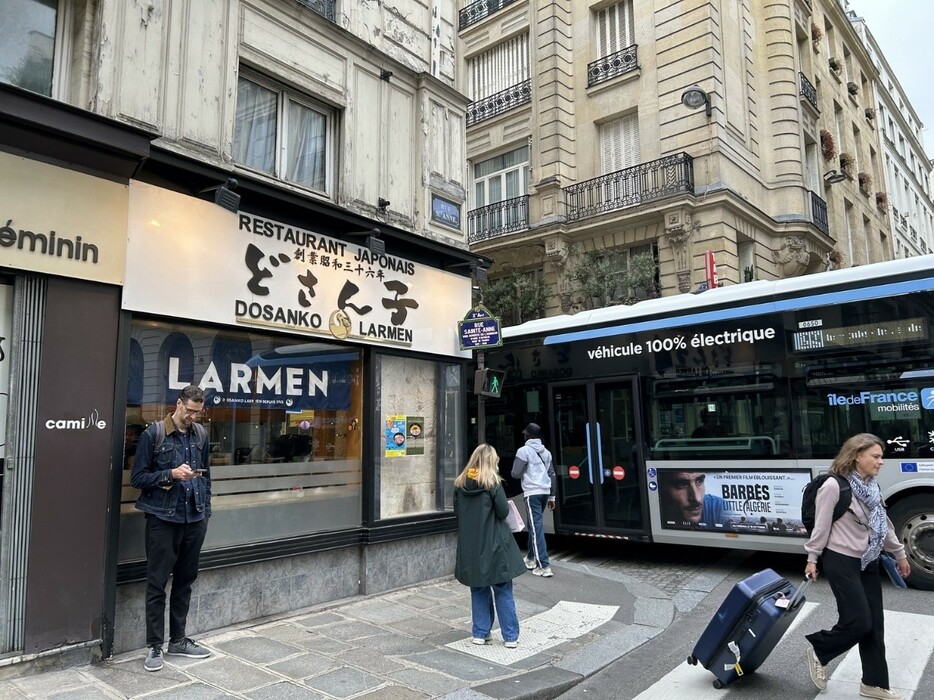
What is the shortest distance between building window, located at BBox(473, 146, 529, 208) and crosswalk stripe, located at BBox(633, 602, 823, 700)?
53.6 feet

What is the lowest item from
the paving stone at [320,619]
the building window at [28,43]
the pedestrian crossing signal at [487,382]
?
the paving stone at [320,619]

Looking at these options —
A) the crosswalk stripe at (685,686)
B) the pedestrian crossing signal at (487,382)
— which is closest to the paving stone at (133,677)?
the crosswalk stripe at (685,686)

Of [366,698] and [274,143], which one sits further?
[274,143]

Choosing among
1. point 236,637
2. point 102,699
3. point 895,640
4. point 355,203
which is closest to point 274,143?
point 355,203

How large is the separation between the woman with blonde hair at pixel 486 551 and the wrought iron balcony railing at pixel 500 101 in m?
16.7

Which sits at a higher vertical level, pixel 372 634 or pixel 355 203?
pixel 355 203

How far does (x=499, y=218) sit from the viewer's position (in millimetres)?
20141

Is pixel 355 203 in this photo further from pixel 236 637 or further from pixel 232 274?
pixel 236 637

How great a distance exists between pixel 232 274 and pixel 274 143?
1.84 metres

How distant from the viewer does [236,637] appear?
18.9 feet

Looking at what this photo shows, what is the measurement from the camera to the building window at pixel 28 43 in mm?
5383

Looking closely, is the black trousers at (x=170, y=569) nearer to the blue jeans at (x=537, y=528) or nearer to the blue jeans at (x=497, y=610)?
the blue jeans at (x=497, y=610)

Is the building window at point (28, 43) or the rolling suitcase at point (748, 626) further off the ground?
the building window at point (28, 43)

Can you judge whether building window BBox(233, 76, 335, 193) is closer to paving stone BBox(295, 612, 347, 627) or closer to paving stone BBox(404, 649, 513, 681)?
paving stone BBox(295, 612, 347, 627)
